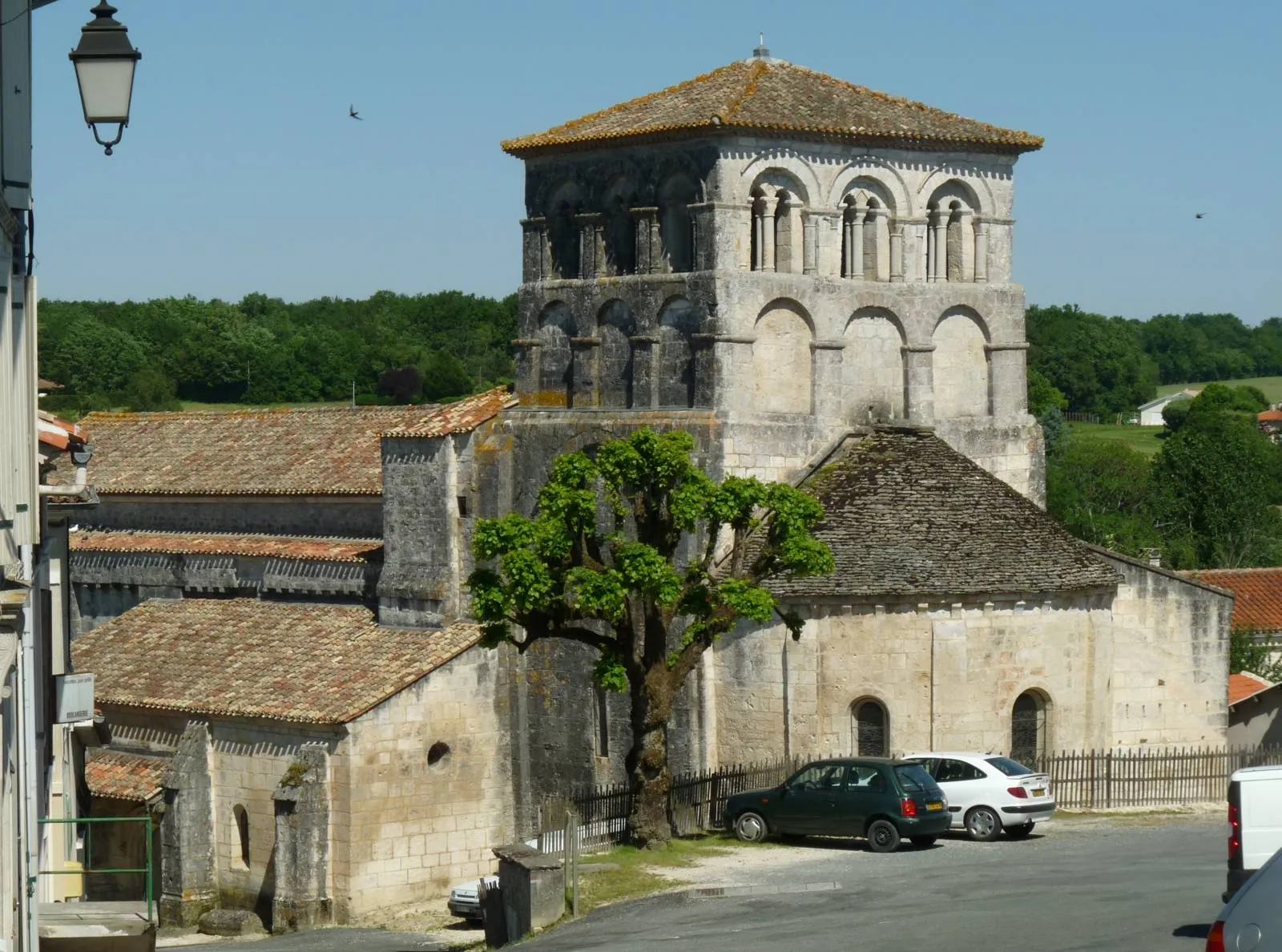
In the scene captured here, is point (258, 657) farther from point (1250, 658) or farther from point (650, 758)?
point (1250, 658)

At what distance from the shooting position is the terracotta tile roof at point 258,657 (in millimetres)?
40438

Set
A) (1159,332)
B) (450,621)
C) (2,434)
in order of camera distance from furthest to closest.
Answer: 1. (1159,332)
2. (450,621)
3. (2,434)

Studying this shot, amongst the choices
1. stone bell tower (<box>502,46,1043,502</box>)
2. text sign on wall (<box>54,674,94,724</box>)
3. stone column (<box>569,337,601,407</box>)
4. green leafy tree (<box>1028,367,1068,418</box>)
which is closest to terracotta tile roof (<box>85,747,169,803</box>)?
stone bell tower (<box>502,46,1043,502</box>)

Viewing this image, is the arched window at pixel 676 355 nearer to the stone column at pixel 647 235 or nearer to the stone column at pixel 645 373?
the stone column at pixel 645 373

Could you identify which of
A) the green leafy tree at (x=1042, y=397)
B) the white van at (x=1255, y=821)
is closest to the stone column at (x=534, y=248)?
the white van at (x=1255, y=821)

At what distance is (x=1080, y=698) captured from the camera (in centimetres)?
3919

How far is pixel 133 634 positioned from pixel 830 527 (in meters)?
15.6

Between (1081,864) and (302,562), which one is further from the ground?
(302,562)

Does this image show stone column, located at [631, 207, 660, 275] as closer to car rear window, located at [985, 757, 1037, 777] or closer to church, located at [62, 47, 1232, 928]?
church, located at [62, 47, 1232, 928]

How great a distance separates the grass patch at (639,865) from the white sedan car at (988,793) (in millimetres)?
2775

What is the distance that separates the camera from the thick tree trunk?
33719 mm

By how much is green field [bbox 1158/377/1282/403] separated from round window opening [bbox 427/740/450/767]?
131580mm

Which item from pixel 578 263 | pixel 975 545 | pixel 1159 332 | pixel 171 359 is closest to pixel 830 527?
pixel 975 545

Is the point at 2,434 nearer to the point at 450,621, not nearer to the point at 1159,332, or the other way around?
the point at 450,621
